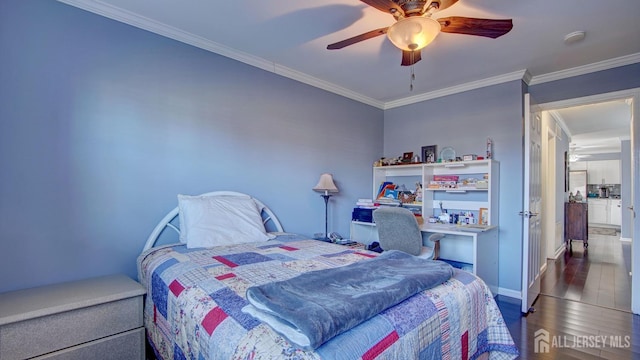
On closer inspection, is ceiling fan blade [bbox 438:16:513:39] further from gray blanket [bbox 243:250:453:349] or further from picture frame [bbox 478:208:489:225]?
picture frame [bbox 478:208:489:225]

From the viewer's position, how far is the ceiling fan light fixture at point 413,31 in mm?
1697

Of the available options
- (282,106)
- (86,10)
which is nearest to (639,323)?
(282,106)

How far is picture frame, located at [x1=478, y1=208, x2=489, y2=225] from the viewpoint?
3309 mm

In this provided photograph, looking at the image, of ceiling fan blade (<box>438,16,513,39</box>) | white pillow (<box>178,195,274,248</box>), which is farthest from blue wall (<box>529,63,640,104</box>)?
white pillow (<box>178,195,274,248</box>)

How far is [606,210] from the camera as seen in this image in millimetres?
9039

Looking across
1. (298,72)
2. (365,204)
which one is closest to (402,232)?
(365,204)

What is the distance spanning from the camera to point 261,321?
1046mm

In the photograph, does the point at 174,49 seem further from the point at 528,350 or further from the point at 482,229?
the point at 528,350

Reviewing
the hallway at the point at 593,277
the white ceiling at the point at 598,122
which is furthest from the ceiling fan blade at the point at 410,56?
the hallway at the point at 593,277

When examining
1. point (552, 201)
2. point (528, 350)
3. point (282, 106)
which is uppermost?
point (282, 106)

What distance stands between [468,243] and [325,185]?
1.80m

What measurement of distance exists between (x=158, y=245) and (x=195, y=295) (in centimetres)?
119

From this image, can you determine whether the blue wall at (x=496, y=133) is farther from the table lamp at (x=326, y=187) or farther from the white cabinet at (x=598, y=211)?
the white cabinet at (x=598, y=211)

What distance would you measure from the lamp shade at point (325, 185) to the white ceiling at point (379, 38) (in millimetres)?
1133
